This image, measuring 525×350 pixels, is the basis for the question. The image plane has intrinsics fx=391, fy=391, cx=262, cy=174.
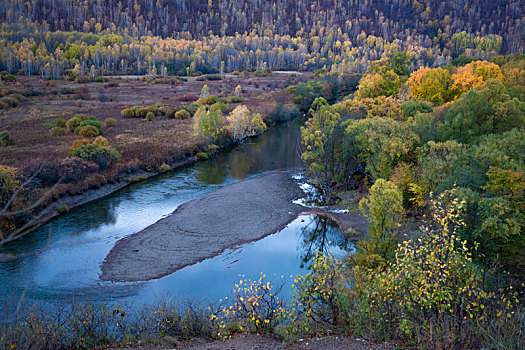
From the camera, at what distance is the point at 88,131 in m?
Answer: 52.0

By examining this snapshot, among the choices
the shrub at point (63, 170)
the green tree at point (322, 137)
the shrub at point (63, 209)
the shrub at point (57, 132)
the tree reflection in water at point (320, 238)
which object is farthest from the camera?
the shrub at point (57, 132)

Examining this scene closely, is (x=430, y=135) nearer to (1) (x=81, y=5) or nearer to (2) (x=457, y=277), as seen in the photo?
(2) (x=457, y=277)

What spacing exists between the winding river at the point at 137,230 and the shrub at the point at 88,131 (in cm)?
1697

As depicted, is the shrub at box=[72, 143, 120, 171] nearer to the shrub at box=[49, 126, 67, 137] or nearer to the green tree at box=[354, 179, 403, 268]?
the shrub at box=[49, 126, 67, 137]

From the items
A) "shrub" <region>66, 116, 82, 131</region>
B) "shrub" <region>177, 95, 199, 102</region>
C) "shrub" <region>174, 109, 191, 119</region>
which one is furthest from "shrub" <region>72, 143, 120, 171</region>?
"shrub" <region>177, 95, 199, 102</region>

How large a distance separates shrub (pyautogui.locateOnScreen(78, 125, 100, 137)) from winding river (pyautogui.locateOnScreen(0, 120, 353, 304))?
55.7 ft

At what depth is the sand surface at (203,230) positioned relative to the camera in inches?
911

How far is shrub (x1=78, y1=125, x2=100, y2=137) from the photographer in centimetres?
5188

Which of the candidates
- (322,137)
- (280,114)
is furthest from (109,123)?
(322,137)

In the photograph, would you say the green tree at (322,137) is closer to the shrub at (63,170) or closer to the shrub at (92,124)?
the shrub at (63,170)

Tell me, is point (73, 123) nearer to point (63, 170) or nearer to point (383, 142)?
point (63, 170)

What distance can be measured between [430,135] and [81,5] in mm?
208579

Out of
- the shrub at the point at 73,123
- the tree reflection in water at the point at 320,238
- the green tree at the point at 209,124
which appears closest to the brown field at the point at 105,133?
the green tree at the point at 209,124

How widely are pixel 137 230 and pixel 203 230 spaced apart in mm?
4743
